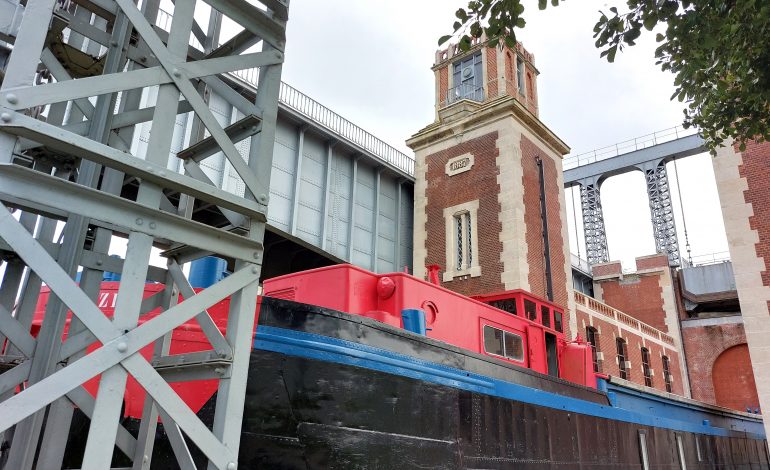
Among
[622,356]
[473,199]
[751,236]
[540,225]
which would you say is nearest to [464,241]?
[473,199]

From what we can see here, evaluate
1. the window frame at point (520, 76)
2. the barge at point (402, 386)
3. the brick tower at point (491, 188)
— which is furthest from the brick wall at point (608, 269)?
the barge at point (402, 386)

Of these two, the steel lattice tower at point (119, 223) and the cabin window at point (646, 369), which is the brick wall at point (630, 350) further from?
the steel lattice tower at point (119, 223)

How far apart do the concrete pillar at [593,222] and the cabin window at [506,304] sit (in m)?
36.5

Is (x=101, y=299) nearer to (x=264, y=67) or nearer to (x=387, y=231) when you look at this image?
(x=264, y=67)

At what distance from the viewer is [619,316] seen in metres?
24.9

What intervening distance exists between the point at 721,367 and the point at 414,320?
87.3 feet

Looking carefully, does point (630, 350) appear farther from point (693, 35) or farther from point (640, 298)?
point (693, 35)

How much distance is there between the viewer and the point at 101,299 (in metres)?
5.92

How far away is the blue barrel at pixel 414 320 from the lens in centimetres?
662

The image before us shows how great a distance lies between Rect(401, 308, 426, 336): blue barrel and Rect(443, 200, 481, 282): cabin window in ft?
31.3

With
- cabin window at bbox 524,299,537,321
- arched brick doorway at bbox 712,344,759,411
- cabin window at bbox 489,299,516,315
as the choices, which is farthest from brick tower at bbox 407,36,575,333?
arched brick doorway at bbox 712,344,759,411

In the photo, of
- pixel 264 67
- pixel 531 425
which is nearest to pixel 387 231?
pixel 531 425

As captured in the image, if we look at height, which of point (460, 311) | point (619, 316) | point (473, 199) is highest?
point (473, 199)

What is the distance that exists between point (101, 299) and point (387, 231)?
39.0 ft
